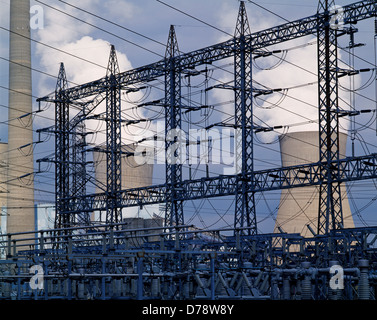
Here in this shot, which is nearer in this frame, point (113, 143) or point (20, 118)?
point (113, 143)

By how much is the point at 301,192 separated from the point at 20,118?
2435cm

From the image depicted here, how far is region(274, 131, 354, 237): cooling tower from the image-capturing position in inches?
1528

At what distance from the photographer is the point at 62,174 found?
139 feet

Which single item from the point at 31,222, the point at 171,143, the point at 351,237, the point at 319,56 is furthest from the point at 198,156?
the point at 31,222

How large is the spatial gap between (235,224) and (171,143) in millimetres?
6704

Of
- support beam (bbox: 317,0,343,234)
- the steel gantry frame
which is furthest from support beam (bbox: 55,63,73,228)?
support beam (bbox: 317,0,343,234)

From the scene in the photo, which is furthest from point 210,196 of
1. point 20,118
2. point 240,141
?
point 20,118

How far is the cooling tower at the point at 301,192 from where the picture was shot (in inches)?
1528

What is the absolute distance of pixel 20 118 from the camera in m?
53.0

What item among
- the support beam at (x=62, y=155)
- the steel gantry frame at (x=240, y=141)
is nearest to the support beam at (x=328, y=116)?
the steel gantry frame at (x=240, y=141)

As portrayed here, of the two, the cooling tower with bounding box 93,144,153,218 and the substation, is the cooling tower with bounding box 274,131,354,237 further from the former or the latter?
the cooling tower with bounding box 93,144,153,218

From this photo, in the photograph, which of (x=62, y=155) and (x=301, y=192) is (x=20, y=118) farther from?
(x=301, y=192)

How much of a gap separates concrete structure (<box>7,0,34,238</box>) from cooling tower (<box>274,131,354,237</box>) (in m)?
21.7

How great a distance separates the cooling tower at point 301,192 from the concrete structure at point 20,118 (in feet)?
71.2
